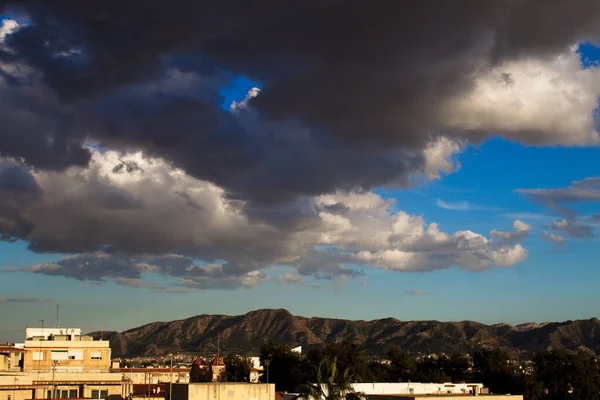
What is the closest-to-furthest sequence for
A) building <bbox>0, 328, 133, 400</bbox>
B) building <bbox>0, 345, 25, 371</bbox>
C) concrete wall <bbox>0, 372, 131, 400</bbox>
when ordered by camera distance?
concrete wall <bbox>0, 372, 131, 400</bbox> → building <bbox>0, 328, 133, 400</bbox> → building <bbox>0, 345, 25, 371</bbox>

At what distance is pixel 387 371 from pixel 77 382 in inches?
4175

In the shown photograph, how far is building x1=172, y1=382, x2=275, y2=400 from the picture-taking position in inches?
2955

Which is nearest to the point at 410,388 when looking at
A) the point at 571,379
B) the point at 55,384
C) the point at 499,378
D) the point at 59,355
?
the point at 499,378

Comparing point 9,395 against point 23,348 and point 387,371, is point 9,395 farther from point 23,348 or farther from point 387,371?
point 387,371

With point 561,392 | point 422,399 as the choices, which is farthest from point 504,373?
point 422,399

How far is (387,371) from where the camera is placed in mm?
192500

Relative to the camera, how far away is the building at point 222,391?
75062 millimetres

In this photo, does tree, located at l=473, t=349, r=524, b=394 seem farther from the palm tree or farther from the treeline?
the palm tree

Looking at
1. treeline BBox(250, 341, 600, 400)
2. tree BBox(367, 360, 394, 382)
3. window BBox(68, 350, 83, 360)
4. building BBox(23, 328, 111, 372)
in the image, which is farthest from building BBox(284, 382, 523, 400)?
tree BBox(367, 360, 394, 382)

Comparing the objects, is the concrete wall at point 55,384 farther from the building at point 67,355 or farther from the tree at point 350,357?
the tree at point 350,357

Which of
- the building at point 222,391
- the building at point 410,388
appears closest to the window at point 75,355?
the building at point 222,391

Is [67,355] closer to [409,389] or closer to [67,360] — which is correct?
[67,360]

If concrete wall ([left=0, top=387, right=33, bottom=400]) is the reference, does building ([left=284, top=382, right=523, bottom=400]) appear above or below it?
below

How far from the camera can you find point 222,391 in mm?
76562
